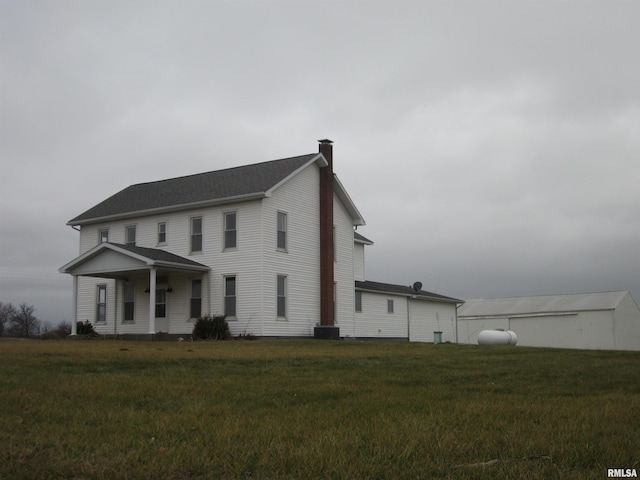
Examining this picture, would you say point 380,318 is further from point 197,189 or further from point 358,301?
point 197,189

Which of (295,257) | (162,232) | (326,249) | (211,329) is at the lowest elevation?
(211,329)

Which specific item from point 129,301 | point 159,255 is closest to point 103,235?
point 129,301

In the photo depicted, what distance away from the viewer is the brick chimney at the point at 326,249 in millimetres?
30359

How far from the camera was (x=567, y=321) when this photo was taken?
4747 cm

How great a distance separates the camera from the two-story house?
2820cm

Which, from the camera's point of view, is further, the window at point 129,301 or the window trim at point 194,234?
the window at point 129,301

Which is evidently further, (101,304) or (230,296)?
(101,304)

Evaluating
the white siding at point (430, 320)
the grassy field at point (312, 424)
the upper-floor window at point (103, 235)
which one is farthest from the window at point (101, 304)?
the grassy field at point (312, 424)

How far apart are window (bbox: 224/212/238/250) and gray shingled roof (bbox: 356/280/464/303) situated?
8.85m

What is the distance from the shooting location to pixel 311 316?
30250 millimetres

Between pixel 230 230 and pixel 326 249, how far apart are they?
453cm

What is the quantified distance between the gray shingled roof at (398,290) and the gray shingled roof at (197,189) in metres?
8.35

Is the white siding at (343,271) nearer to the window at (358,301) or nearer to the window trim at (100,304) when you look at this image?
the window at (358,301)

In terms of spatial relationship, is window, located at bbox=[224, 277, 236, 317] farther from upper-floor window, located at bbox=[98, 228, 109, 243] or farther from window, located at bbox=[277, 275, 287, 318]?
upper-floor window, located at bbox=[98, 228, 109, 243]
